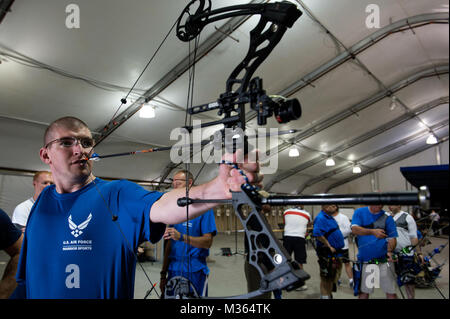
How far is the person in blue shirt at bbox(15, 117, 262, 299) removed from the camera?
0.89 metres

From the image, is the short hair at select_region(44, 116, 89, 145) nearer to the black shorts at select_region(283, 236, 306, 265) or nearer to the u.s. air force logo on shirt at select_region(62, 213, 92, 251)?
the u.s. air force logo on shirt at select_region(62, 213, 92, 251)

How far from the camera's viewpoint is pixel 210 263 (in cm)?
570

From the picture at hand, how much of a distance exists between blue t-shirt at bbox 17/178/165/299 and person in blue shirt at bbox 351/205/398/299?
2295 millimetres

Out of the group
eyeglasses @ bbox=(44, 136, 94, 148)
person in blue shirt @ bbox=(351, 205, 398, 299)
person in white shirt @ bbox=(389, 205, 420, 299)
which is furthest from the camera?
person in white shirt @ bbox=(389, 205, 420, 299)

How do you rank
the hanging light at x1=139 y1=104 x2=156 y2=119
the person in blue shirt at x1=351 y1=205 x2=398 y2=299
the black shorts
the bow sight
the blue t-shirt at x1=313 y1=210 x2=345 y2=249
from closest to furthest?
the bow sight → the person in blue shirt at x1=351 y1=205 x2=398 y2=299 → the blue t-shirt at x1=313 y1=210 x2=345 y2=249 → the black shorts → the hanging light at x1=139 y1=104 x2=156 y2=119

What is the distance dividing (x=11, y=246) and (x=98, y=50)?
275 centimetres

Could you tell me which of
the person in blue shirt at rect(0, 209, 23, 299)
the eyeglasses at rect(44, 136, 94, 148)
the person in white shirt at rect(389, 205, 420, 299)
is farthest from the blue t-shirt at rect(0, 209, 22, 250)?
the person in white shirt at rect(389, 205, 420, 299)

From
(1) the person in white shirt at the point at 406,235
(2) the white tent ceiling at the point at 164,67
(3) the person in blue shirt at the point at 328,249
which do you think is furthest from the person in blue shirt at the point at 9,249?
(1) the person in white shirt at the point at 406,235

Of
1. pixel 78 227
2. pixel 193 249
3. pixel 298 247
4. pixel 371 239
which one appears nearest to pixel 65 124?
pixel 78 227

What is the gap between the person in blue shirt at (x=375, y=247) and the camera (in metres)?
2.48

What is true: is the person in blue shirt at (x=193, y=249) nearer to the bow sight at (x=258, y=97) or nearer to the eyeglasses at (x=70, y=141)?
the eyeglasses at (x=70, y=141)

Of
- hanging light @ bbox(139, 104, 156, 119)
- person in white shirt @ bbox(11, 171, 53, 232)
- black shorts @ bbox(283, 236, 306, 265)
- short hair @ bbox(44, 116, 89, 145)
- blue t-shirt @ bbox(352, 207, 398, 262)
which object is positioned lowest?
black shorts @ bbox(283, 236, 306, 265)

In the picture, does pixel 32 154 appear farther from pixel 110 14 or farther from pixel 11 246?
pixel 11 246

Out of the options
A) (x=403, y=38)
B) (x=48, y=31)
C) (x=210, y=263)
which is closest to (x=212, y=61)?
(x=48, y=31)
